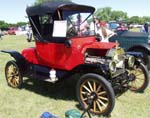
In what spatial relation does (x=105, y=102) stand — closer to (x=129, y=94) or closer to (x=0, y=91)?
(x=129, y=94)

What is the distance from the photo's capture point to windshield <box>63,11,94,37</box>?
257 inches

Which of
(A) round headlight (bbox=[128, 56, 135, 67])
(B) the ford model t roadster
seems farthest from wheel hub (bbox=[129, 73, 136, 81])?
(A) round headlight (bbox=[128, 56, 135, 67])

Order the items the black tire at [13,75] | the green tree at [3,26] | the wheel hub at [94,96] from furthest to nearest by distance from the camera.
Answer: the green tree at [3,26] → the black tire at [13,75] → the wheel hub at [94,96]

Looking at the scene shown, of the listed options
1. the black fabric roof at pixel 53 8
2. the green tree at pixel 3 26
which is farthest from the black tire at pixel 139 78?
the green tree at pixel 3 26

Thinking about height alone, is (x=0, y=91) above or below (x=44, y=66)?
below

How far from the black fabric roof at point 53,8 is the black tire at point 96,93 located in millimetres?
1702

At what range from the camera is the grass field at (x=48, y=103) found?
19.2 feet

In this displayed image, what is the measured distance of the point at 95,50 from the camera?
20.7 feet

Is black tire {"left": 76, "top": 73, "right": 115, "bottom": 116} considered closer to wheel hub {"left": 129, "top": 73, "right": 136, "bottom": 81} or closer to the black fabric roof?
wheel hub {"left": 129, "top": 73, "right": 136, "bottom": 81}

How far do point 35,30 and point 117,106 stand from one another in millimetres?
2647

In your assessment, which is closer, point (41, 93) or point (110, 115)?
point (110, 115)

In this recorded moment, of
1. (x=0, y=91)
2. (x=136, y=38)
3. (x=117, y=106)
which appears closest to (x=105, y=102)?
(x=117, y=106)

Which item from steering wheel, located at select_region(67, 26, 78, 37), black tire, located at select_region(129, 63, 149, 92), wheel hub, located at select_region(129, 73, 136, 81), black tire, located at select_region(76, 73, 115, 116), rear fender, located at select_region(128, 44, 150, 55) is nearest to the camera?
black tire, located at select_region(76, 73, 115, 116)

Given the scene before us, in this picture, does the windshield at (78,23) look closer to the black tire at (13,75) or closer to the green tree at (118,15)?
the black tire at (13,75)
